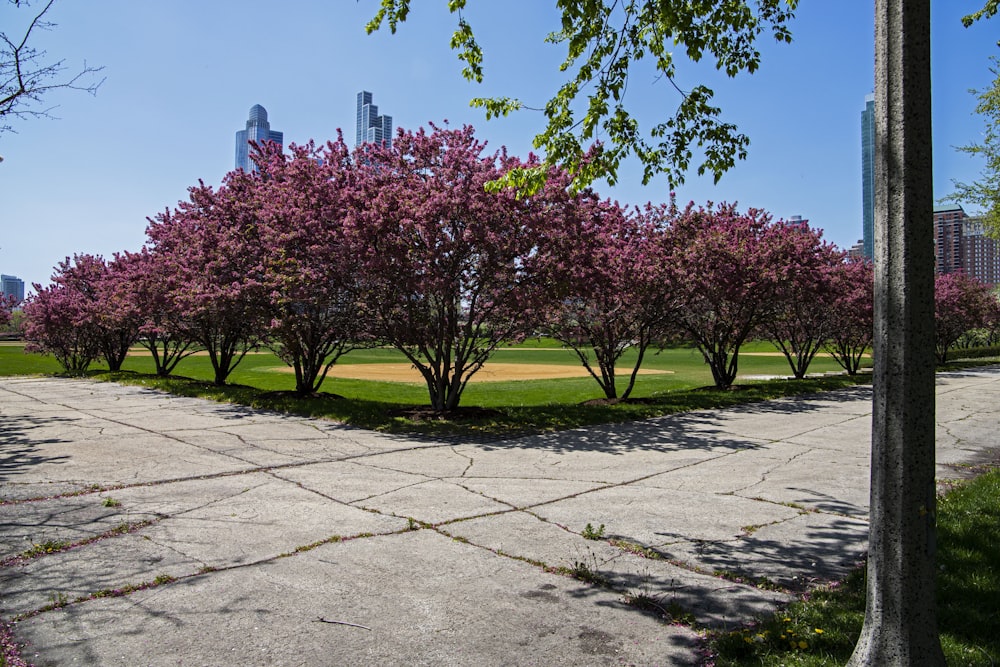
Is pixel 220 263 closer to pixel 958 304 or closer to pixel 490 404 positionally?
pixel 490 404

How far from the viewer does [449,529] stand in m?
5.28

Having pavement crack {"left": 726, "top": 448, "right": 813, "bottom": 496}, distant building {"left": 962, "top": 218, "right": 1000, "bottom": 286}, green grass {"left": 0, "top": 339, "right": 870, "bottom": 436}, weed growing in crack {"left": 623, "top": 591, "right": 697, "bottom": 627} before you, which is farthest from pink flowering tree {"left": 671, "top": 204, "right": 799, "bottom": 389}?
distant building {"left": 962, "top": 218, "right": 1000, "bottom": 286}

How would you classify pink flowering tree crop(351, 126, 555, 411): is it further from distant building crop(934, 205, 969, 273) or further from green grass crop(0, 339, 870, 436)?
distant building crop(934, 205, 969, 273)

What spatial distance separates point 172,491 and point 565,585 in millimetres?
4508

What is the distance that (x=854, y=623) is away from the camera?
3449mm

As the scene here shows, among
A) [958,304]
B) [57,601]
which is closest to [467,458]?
[57,601]

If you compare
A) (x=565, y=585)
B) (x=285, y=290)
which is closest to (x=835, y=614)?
(x=565, y=585)

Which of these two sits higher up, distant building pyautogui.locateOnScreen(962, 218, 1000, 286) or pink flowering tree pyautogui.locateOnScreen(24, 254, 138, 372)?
distant building pyautogui.locateOnScreen(962, 218, 1000, 286)

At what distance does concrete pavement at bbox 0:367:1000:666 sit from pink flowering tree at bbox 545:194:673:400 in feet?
11.4

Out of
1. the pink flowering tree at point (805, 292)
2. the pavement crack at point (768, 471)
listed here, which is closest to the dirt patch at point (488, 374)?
the pink flowering tree at point (805, 292)

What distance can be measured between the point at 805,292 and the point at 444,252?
1302 cm

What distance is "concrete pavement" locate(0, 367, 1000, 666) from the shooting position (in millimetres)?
3373

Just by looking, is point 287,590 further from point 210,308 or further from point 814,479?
point 210,308

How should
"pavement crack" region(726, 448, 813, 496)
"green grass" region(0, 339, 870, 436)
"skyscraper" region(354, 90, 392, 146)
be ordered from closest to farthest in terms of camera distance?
"pavement crack" region(726, 448, 813, 496), "green grass" region(0, 339, 870, 436), "skyscraper" region(354, 90, 392, 146)
